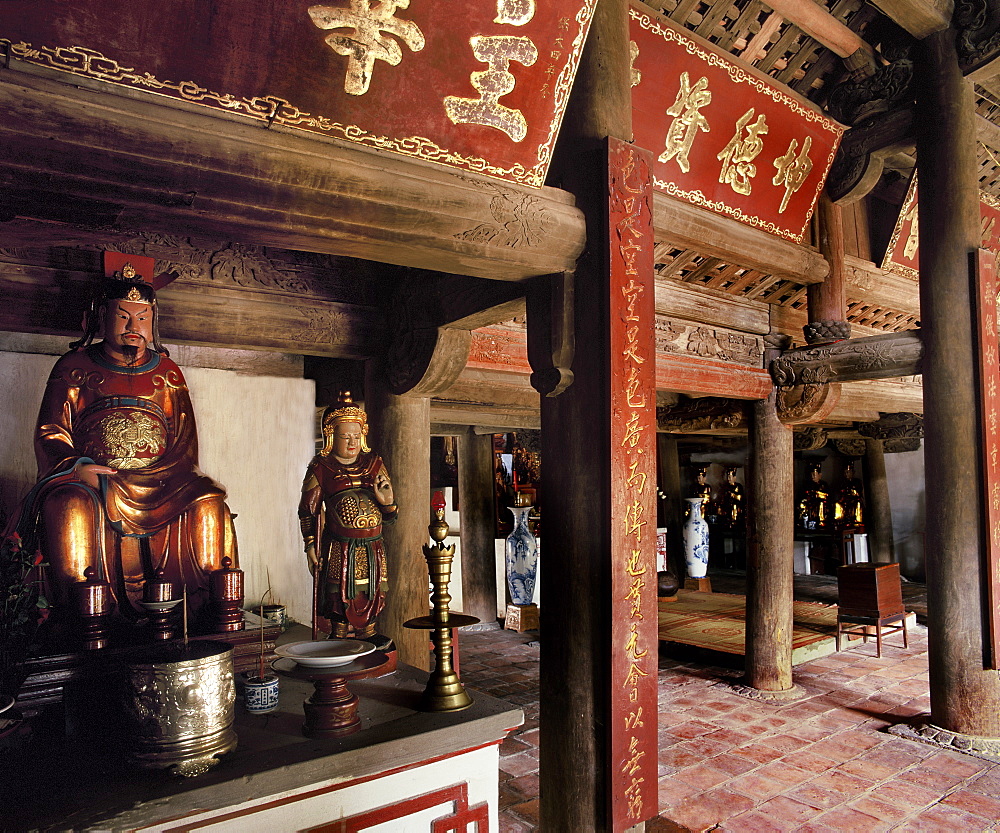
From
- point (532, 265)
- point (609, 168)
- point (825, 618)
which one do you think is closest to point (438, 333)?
point (532, 265)

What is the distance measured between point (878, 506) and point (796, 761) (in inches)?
340

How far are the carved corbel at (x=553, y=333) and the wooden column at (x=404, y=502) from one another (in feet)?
4.65

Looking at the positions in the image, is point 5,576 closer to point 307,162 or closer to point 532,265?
point 307,162

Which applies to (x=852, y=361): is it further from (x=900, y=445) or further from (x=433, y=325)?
(x=900, y=445)

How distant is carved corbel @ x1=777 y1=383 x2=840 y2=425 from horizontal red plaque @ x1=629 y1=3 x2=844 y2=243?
4.05 ft

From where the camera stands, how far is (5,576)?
2.08 metres

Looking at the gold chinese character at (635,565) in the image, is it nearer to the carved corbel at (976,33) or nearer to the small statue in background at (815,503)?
the carved corbel at (976,33)

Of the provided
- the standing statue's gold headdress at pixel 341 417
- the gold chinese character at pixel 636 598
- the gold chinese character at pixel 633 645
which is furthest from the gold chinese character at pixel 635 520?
the standing statue's gold headdress at pixel 341 417

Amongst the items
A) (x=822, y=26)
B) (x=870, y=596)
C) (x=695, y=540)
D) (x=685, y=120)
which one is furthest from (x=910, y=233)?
(x=695, y=540)

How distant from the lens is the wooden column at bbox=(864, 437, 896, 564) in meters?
11.5

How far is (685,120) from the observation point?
4.04m

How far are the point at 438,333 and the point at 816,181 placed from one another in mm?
3519

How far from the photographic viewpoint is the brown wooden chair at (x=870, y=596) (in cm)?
663

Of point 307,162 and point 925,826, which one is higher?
point 307,162
